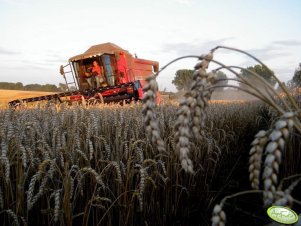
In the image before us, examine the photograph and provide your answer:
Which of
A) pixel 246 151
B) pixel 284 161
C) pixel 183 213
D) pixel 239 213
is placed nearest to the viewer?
pixel 183 213

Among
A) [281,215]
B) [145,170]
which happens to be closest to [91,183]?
[145,170]

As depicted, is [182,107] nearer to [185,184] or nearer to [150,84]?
[150,84]

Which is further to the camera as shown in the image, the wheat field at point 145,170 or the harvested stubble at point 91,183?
the harvested stubble at point 91,183

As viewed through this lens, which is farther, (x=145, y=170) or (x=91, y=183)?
(x=91, y=183)

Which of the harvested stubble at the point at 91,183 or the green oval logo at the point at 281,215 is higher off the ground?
the green oval logo at the point at 281,215

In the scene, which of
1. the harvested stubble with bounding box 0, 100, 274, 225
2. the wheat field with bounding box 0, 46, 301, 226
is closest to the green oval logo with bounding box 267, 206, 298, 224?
the wheat field with bounding box 0, 46, 301, 226

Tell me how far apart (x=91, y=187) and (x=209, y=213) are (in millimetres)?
1104

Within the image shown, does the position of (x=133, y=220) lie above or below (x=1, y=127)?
below

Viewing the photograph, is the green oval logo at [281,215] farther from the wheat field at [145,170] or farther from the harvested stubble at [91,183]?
the harvested stubble at [91,183]

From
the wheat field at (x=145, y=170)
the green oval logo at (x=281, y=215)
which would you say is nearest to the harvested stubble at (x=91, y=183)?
the wheat field at (x=145, y=170)

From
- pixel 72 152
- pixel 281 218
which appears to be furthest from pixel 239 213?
pixel 281 218

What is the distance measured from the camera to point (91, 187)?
2447 millimetres

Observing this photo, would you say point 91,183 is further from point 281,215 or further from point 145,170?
point 281,215

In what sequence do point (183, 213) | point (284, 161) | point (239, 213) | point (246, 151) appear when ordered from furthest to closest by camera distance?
1. point (246, 151)
2. point (284, 161)
3. point (239, 213)
4. point (183, 213)
